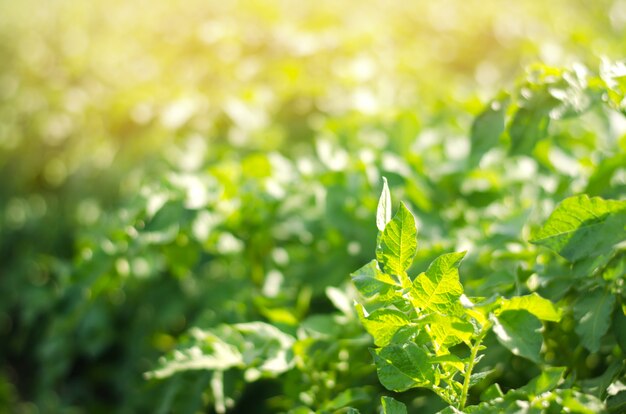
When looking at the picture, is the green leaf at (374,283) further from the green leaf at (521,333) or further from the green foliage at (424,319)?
the green leaf at (521,333)

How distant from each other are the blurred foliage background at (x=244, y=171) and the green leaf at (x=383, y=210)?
0.98 feet

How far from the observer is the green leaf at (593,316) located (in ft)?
3.27

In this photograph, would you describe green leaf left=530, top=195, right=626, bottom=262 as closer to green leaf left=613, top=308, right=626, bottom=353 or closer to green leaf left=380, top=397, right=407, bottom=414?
green leaf left=613, top=308, right=626, bottom=353

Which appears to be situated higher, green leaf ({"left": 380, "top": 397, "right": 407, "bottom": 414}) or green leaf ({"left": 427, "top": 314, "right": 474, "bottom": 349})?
green leaf ({"left": 427, "top": 314, "right": 474, "bottom": 349})

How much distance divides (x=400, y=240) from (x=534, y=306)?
0.22 meters

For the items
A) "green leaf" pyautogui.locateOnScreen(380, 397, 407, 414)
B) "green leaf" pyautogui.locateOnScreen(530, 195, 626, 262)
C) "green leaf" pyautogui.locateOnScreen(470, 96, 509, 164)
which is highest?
"green leaf" pyautogui.locateOnScreen(470, 96, 509, 164)

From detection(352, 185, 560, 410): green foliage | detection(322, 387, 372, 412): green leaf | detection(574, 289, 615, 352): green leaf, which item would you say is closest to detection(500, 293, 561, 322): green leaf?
detection(352, 185, 560, 410): green foliage

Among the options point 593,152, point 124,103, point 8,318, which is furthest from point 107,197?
point 593,152

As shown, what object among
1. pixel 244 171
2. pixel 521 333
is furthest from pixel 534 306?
pixel 244 171

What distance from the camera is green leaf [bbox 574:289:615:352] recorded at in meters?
1.00

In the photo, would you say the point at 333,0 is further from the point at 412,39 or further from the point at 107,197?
the point at 107,197

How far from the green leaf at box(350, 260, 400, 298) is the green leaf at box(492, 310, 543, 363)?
157 mm

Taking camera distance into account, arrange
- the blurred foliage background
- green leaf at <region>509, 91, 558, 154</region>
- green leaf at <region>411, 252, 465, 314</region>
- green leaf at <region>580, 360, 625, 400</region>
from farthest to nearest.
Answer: the blurred foliage background < green leaf at <region>509, 91, 558, 154</region> < green leaf at <region>580, 360, 625, 400</region> < green leaf at <region>411, 252, 465, 314</region>

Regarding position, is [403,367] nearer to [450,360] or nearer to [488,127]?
[450,360]
